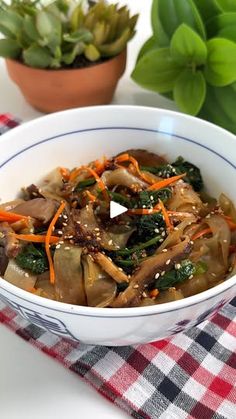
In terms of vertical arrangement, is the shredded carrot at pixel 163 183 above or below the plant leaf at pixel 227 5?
below

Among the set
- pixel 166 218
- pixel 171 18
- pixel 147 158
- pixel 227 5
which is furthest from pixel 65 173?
pixel 227 5

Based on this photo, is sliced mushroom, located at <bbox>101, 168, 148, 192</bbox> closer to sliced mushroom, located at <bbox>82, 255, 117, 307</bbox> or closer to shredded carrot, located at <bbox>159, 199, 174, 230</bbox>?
shredded carrot, located at <bbox>159, 199, 174, 230</bbox>

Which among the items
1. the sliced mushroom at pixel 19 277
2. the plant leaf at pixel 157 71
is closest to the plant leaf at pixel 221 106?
the plant leaf at pixel 157 71

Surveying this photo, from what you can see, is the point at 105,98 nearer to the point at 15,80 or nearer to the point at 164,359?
the point at 15,80

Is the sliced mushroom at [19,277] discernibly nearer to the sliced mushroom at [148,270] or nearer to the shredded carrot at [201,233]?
the sliced mushroom at [148,270]

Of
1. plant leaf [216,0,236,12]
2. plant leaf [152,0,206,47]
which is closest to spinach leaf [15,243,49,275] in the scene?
plant leaf [152,0,206,47]

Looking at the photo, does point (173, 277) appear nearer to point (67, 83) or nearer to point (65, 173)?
point (65, 173)
